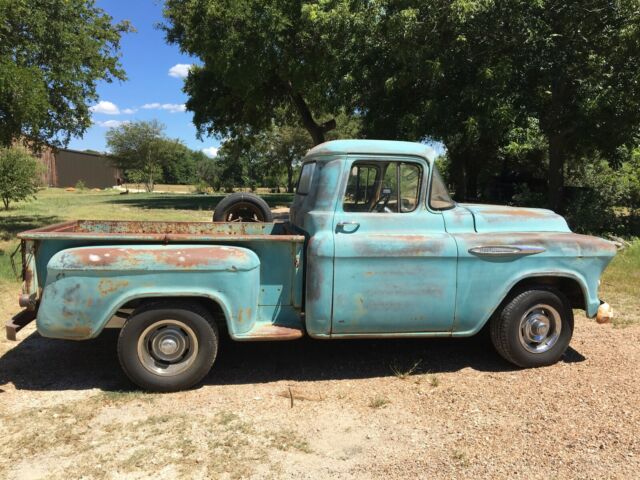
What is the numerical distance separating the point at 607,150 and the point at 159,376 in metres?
11.7

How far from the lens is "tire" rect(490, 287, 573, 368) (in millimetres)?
4383

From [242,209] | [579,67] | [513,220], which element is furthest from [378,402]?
[579,67]

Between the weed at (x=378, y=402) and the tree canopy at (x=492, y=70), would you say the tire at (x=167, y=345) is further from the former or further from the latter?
the tree canopy at (x=492, y=70)

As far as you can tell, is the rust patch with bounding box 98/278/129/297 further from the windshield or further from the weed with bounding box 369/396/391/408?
the windshield

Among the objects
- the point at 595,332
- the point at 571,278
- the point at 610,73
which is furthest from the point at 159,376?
the point at 610,73

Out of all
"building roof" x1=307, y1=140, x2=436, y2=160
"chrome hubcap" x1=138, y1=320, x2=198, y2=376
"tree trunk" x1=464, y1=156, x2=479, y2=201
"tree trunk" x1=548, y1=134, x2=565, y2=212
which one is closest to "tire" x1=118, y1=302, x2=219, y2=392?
"chrome hubcap" x1=138, y1=320, x2=198, y2=376

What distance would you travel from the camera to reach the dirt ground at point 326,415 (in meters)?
3.12

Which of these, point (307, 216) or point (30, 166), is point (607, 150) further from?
point (30, 166)

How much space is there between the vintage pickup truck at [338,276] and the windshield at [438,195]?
0.01m

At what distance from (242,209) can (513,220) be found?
3.18 meters

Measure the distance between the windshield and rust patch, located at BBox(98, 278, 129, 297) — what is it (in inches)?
98.2

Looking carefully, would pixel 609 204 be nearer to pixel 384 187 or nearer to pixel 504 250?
pixel 504 250

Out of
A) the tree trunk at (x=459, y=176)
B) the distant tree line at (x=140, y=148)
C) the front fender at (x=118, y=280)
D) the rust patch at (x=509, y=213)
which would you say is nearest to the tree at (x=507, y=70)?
the rust patch at (x=509, y=213)

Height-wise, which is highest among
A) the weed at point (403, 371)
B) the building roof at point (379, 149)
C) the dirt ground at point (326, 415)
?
the building roof at point (379, 149)
